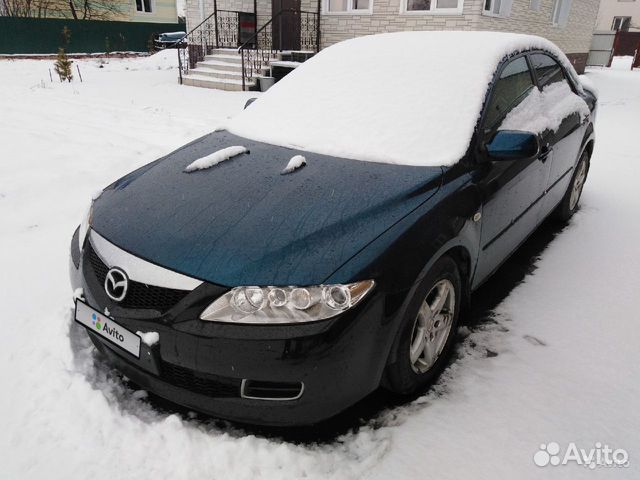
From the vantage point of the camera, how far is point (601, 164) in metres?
6.05

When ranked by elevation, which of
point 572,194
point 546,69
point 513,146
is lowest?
point 572,194

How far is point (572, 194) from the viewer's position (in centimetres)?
418

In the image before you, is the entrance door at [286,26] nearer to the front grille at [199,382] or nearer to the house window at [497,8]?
the house window at [497,8]

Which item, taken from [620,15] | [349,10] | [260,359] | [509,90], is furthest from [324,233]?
[620,15]

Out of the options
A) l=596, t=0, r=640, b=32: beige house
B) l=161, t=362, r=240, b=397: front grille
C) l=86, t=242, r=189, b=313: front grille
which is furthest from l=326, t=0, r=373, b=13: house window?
l=596, t=0, r=640, b=32: beige house

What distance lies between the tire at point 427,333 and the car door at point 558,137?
136cm

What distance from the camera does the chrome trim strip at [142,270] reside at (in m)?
1.72

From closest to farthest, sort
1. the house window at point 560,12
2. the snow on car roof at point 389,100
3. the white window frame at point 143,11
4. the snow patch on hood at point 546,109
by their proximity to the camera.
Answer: the snow on car roof at point 389,100 < the snow patch on hood at point 546,109 < the house window at point 560,12 < the white window frame at point 143,11

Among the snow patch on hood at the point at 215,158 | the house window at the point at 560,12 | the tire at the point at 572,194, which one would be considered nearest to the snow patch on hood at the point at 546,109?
the tire at the point at 572,194

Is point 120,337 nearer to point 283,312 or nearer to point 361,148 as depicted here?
point 283,312

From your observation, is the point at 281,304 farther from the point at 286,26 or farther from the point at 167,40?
the point at 167,40

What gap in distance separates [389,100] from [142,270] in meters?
1.62

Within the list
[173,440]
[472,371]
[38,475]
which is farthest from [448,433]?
[38,475]

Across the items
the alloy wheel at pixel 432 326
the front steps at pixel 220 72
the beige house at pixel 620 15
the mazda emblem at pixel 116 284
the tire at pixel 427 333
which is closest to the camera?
the mazda emblem at pixel 116 284
